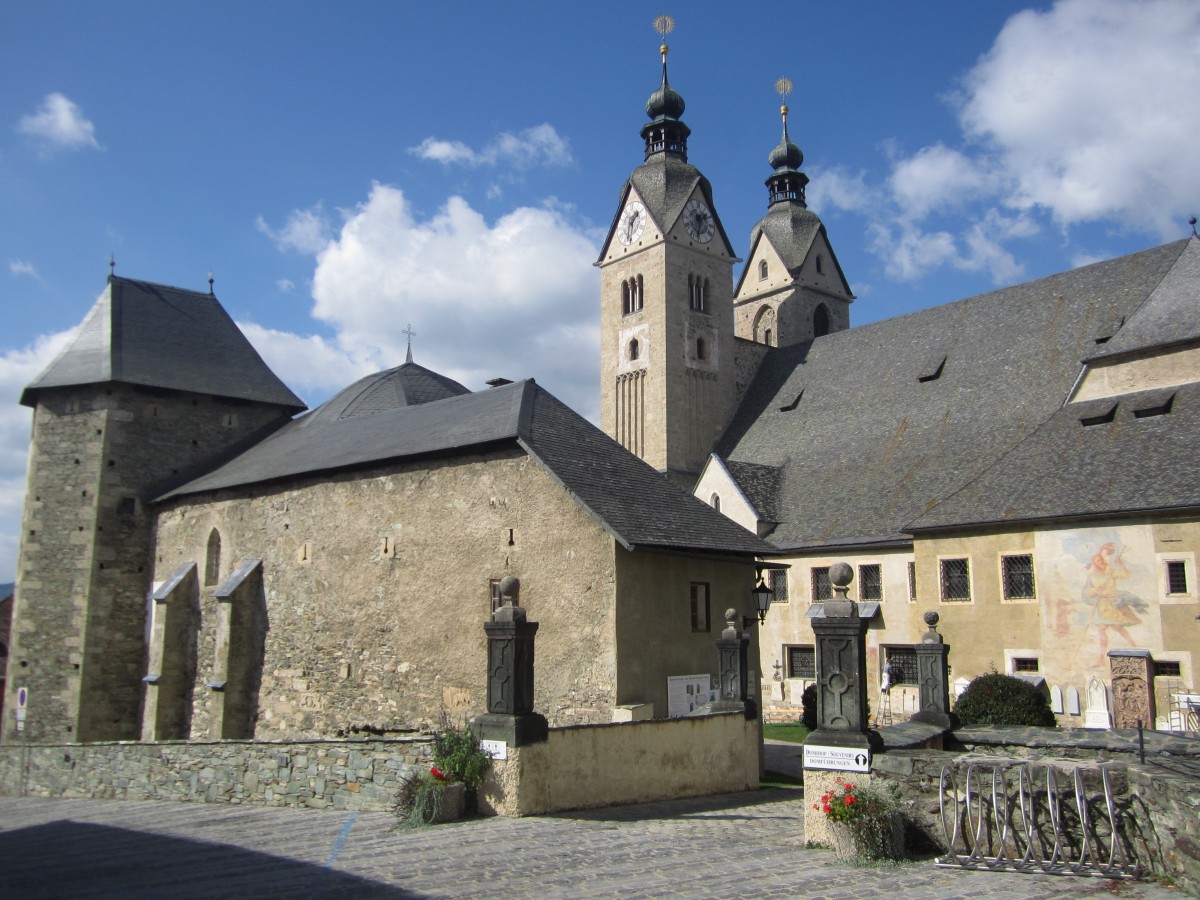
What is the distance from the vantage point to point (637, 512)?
17.5 metres

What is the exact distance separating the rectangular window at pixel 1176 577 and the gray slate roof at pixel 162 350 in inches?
970

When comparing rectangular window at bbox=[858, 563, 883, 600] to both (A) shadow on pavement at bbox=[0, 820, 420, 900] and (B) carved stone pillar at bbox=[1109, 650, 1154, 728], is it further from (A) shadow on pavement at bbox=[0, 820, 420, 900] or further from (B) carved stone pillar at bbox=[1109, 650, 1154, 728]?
(A) shadow on pavement at bbox=[0, 820, 420, 900]

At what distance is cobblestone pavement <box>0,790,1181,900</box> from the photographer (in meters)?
7.80

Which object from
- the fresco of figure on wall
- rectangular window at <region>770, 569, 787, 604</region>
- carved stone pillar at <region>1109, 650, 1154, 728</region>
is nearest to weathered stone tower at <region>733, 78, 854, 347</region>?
rectangular window at <region>770, 569, 787, 604</region>

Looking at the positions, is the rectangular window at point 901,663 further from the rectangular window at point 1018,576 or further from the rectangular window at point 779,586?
the rectangular window at point 1018,576

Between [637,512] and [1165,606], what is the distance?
11270mm

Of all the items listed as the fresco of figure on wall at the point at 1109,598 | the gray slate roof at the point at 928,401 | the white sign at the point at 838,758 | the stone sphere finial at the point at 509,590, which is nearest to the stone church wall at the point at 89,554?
the gray slate roof at the point at 928,401

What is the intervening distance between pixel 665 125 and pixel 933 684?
3891cm

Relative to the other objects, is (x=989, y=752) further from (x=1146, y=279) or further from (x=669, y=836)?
(x=1146, y=279)

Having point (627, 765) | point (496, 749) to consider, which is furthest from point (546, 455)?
point (496, 749)

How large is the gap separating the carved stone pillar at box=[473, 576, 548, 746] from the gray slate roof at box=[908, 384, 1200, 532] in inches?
585

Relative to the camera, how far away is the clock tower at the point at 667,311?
43250 mm

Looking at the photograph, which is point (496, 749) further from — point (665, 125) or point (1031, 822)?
point (665, 125)

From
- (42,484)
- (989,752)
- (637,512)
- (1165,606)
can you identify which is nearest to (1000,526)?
(1165,606)
